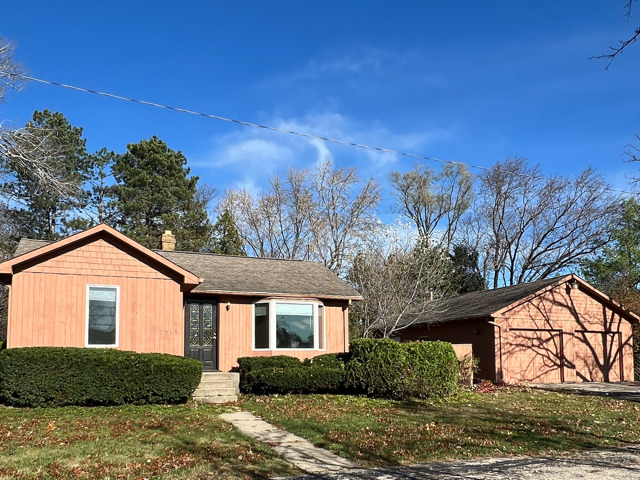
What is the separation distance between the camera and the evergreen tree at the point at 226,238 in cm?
3550

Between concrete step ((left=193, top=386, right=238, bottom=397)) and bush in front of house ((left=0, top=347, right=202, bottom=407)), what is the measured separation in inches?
36.5

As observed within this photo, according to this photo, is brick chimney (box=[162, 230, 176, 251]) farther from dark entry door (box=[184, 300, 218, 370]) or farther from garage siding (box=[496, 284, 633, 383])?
garage siding (box=[496, 284, 633, 383])

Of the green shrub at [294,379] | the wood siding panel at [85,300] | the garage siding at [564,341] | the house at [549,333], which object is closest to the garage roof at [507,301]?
the house at [549,333]

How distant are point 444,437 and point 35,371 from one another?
872 centimetres

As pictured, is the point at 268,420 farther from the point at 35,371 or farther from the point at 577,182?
the point at 577,182

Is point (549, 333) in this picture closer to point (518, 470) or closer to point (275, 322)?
point (275, 322)

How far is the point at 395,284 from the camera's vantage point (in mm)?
25609

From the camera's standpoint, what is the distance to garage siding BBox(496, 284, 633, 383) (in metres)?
22.9

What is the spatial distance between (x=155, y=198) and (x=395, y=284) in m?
17.5

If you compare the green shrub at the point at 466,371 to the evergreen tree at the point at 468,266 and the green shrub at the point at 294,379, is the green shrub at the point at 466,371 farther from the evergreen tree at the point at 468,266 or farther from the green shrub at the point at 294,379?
the evergreen tree at the point at 468,266

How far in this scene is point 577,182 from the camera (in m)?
38.2

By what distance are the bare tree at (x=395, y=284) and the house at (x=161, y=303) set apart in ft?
14.9

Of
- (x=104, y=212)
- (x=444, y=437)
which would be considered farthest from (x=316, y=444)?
(x=104, y=212)

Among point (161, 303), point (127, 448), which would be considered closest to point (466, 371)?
point (161, 303)
